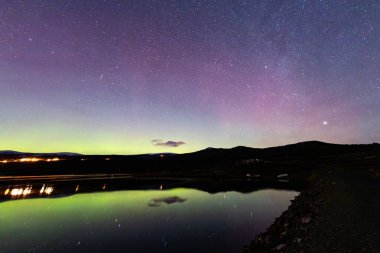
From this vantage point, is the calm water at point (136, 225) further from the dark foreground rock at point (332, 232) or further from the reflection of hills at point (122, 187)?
the reflection of hills at point (122, 187)

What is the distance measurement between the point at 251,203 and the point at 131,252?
20.4 meters

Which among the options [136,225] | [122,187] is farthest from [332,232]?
[122,187]

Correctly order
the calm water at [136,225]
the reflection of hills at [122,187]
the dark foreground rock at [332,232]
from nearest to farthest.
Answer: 1. the dark foreground rock at [332,232]
2. the calm water at [136,225]
3. the reflection of hills at [122,187]

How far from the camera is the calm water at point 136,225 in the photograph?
1780 centimetres

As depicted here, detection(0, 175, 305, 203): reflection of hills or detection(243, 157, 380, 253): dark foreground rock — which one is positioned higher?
detection(0, 175, 305, 203): reflection of hills

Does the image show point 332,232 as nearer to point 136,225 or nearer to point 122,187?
point 136,225

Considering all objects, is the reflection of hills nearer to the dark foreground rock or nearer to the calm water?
the calm water

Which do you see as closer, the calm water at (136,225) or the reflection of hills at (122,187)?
the calm water at (136,225)

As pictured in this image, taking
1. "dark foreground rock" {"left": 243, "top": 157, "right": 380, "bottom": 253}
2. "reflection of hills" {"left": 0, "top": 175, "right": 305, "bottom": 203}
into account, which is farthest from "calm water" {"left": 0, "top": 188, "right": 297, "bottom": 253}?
"reflection of hills" {"left": 0, "top": 175, "right": 305, "bottom": 203}

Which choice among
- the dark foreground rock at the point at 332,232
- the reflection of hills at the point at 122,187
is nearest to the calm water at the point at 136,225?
the dark foreground rock at the point at 332,232

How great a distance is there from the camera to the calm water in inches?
701

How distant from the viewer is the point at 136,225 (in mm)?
23766

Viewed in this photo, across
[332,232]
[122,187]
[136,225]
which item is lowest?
[136,225]

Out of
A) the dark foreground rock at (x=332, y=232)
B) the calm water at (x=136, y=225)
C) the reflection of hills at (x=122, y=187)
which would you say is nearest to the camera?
the dark foreground rock at (x=332, y=232)
